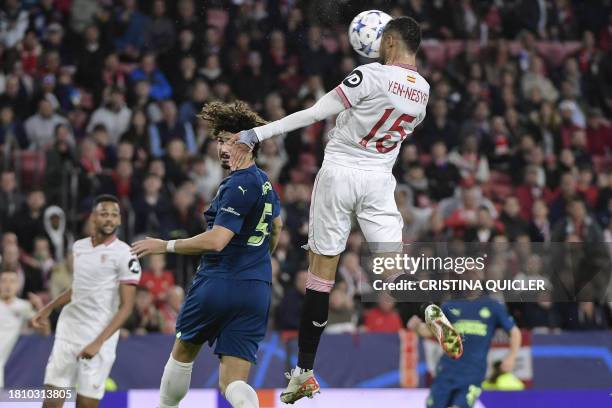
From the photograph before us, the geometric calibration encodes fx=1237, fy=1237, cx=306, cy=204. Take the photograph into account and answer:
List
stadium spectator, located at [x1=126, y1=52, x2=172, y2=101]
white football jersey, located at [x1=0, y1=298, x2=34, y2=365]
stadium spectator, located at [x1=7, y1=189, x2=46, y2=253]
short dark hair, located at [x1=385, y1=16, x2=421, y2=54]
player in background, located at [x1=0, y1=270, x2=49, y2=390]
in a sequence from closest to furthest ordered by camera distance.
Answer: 1. short dark hair, located at [x1=385, y1=16, x2=421, y2=54]
2. player in background, located at [x1=0, y1=270, x2=49, y2=390]
3. white football jersey, located at [x1=0, y1=298, x2=34, y2=365]
4. stadium spectator, located at [x1=7, y1=189, x2=46, y2=253]
5. stadium spectator, located at [x1=126, y1=52, x2=172, y2=101]

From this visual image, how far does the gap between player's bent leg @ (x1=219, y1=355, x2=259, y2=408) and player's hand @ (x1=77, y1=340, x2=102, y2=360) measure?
2.34m

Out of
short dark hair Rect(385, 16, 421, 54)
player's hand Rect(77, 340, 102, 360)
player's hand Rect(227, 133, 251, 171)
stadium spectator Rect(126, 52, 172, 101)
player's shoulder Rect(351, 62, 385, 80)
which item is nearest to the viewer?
player's hand Rect(227, 133, 251, 171)

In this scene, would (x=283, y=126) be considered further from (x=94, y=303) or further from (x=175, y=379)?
(x=94, y=303)

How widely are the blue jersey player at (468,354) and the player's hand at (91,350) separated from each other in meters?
2.92

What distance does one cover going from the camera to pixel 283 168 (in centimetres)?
1504

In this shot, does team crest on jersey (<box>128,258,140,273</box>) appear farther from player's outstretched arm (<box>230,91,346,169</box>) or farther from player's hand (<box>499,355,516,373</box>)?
player's hand (<box>499,355,516,373</box>)

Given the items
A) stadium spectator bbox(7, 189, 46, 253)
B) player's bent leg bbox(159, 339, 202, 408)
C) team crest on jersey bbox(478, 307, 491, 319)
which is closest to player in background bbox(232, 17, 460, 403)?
player's bent leg bbox(159, 339, 202, 408)

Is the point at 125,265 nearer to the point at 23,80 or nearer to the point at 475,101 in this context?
the point at 23,80

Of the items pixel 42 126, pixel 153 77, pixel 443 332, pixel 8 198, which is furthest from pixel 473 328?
pixel 153 77

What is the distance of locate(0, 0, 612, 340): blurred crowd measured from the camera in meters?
13.8

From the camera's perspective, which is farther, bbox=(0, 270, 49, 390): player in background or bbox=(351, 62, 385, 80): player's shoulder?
bbox=(0, 270, 49, 390): player in background

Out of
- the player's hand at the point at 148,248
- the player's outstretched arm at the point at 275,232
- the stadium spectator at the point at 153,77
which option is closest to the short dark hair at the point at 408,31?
the player's outstretched arm at the point at 275,232

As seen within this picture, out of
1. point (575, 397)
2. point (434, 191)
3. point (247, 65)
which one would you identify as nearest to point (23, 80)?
point (247, 65)

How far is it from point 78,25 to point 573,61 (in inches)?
277
